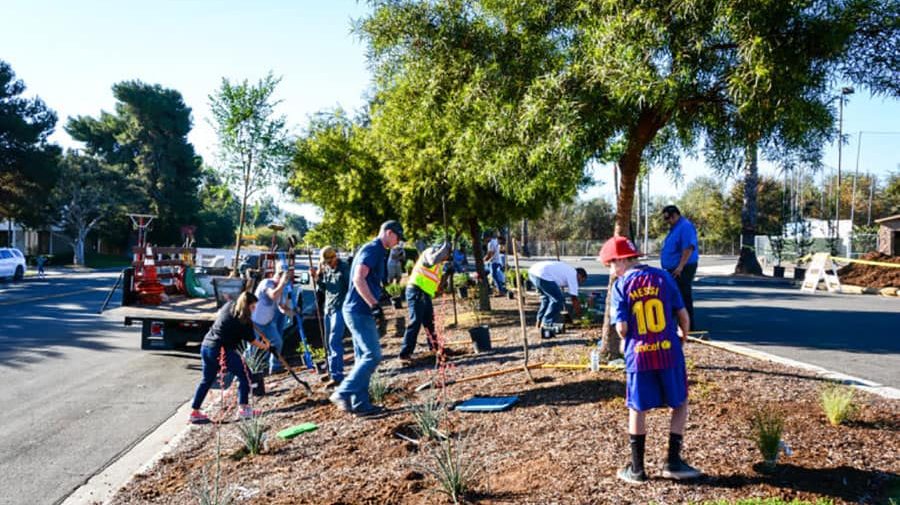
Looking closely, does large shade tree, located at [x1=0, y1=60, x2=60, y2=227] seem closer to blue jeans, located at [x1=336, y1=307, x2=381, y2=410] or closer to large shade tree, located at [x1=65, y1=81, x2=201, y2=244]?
large shade tree, located at [x1=65, y1=81, x2=201, y2=244]

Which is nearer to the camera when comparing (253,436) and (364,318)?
(253,436)

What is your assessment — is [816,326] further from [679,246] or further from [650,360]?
[650,360]

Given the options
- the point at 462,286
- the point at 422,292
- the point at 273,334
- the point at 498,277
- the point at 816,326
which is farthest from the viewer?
the point at 462,286

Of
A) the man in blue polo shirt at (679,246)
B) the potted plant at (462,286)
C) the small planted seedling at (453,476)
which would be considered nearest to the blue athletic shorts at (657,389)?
the small planted seedling at (453,476)

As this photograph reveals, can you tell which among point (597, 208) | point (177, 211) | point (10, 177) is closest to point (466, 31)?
point (10, 177)

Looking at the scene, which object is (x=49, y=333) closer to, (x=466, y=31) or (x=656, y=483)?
(x=466, y=31)

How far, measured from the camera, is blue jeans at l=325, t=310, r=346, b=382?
7742 millimetres

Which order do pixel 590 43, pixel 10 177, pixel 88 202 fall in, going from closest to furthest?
pixel 590 43 → pixel 10 177 → pixel 88 202

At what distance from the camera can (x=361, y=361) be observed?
250 inches

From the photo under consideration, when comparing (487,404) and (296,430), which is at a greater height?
(487,404)

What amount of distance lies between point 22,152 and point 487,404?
1793 inches

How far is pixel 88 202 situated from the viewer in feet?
162

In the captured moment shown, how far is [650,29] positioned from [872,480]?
373cm

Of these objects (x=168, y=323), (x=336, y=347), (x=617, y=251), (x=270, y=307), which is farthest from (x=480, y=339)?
(x=168, y=323)
